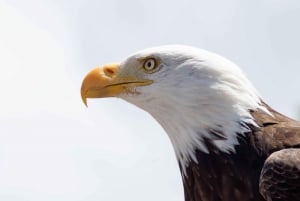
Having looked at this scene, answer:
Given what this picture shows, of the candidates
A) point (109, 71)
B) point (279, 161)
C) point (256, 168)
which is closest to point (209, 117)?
point (256, 168)

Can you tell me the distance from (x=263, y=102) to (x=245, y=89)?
0.17 metres

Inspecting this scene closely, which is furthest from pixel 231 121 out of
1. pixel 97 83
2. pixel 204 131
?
pixel 97 83

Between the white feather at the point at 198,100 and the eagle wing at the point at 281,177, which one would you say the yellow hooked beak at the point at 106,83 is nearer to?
the white feather at the point at 198,100

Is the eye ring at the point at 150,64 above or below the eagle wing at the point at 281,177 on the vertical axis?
above

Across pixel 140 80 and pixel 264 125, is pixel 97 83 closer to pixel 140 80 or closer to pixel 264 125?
pixel 140 80

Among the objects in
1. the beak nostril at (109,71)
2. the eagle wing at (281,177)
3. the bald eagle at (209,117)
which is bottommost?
the eagle wing at (281,177)

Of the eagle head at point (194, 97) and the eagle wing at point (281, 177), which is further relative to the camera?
the eagle head at point (194, 97)

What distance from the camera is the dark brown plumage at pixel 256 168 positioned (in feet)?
42.0

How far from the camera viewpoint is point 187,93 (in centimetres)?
1331

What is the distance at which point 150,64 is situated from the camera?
44.5 ft

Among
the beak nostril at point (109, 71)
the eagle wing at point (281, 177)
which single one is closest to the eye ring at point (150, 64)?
the beak nostril at point (109, 71)

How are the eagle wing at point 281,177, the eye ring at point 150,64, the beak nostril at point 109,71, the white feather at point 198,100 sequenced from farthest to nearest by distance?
the beak nostril at point 109,71 → the eye ring at point 150,64 → the white feather at point 198,100 → the eagle wing at point 281,177

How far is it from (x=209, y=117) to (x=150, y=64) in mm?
616

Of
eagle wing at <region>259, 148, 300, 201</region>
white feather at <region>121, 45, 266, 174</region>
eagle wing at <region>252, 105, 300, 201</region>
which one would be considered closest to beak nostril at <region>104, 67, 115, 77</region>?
white feather at <region>121, 45, 266, 174</region>
